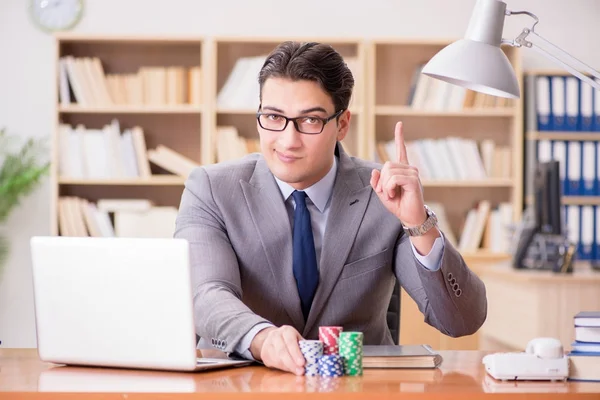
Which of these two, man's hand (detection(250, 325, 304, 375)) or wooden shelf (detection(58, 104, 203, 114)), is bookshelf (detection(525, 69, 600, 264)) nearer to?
wooden shelf (detection(58, 104, 203, 114))

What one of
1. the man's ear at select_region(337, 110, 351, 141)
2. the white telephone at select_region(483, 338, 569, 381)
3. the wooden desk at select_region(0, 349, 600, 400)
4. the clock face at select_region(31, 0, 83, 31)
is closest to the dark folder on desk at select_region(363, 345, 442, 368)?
the wooden desk at select_region(0, 349, 600, 400)

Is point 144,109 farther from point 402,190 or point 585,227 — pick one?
point 402,190

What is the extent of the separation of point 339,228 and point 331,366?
64cm

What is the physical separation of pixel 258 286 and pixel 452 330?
1.53 ft

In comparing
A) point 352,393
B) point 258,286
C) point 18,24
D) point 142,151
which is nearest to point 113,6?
point 18,24

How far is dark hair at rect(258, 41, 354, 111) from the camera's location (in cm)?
206

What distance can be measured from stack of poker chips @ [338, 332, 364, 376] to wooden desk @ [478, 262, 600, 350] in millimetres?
2275

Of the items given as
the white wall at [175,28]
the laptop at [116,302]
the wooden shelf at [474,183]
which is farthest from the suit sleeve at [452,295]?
the white wall at [175,28]

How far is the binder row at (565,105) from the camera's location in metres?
5.18

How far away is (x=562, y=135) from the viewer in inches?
205

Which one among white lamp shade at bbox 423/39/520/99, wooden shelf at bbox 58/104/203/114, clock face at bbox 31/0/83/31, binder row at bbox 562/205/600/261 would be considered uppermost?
clock face at bbox 31/0/83/31

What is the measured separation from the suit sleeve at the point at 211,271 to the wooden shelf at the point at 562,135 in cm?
334

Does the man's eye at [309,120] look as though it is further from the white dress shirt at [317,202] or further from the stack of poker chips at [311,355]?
the stack of poker chips at [311,355]

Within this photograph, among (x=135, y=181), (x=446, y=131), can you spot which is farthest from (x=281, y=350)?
(x=446, y=131)
